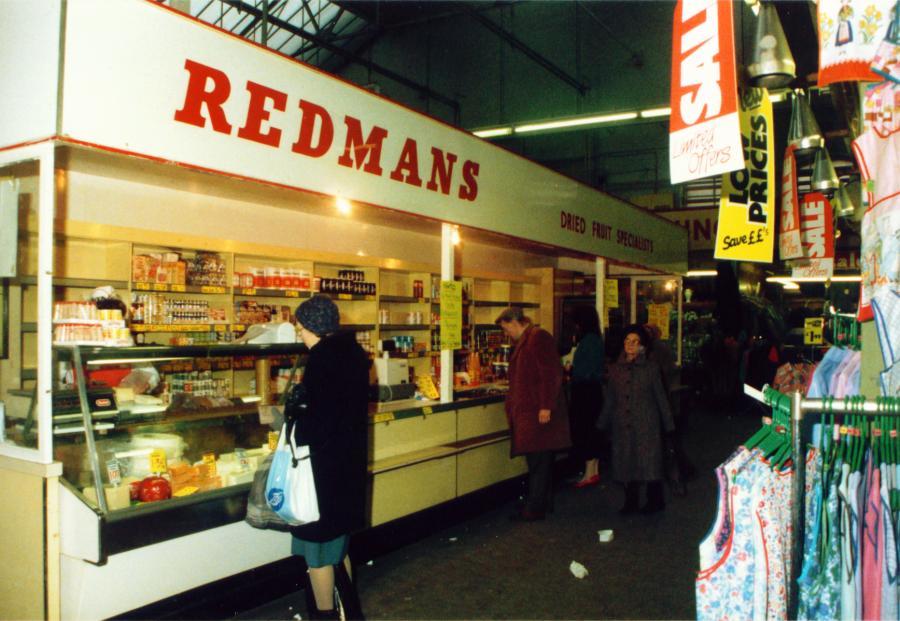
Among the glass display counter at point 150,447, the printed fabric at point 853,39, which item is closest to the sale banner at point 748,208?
the printed fabric at point 853,39

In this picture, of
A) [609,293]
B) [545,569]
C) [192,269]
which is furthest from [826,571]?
[609,293]

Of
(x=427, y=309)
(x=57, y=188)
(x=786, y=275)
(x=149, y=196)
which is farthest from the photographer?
(x=786, y=275)

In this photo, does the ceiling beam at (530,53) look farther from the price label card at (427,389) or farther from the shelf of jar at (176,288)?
the shelf of jar at (176,288)

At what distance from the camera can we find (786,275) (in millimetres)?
16281

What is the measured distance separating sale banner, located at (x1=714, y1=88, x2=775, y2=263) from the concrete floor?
2.20 meters

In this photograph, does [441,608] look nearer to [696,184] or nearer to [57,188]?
[57,188]

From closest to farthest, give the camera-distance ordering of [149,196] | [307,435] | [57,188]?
1. [307,435]
2. [57,188]
3. [149,196]

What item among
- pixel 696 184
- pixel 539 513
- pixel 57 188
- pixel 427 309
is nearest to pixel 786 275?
pixel 696 184

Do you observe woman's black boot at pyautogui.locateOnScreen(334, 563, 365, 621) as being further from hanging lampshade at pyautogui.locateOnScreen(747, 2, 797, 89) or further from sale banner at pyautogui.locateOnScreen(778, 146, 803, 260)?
sale banner at pyautogui.locateOnScreen(778, 146, 803, 260)

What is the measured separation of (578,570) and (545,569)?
235 mm

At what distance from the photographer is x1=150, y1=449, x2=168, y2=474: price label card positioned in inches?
146

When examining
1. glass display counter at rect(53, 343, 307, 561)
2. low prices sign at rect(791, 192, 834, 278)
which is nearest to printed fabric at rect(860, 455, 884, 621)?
glass display counter at rect(53, 343, 307, 561)

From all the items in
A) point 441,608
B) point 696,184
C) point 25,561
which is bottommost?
point 441,608

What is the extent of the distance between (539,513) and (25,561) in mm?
3901
